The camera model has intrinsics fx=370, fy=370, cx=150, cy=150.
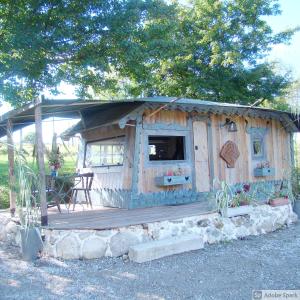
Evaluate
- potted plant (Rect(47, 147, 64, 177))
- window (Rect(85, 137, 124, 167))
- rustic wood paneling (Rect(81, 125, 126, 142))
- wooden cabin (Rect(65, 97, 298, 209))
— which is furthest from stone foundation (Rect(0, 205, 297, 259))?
rustic wood paneling (Rect(81, 125, 126, 142))

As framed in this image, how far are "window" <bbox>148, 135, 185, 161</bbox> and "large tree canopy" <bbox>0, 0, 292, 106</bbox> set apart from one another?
2.52m

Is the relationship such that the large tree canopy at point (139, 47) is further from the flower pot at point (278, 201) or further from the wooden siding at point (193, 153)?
the flower pot at point (278, 201)

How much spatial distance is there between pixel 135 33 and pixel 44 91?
3436 millimetres

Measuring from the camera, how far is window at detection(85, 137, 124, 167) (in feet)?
26.8

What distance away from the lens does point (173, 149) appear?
9.48 meters

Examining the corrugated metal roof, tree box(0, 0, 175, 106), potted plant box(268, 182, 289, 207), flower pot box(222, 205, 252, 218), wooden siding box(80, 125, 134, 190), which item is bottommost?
flower pot box(222, 205, 252, 218)

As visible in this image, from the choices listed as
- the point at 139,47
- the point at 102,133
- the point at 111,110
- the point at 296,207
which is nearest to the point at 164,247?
the point at 111,110

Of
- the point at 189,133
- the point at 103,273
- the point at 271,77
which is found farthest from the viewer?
the point at 271,77

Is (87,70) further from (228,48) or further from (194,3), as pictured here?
(194,3)

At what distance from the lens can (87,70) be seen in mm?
11219

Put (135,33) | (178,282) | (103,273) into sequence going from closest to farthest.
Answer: (178,282) < (103,273) < (135,33)

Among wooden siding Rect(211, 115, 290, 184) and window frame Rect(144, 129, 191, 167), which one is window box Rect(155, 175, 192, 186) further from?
wooden siding Rect(211, 115, 290, 184)

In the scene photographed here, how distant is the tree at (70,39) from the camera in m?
9.12

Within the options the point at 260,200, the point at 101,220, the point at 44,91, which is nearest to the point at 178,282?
the point at 101,220
